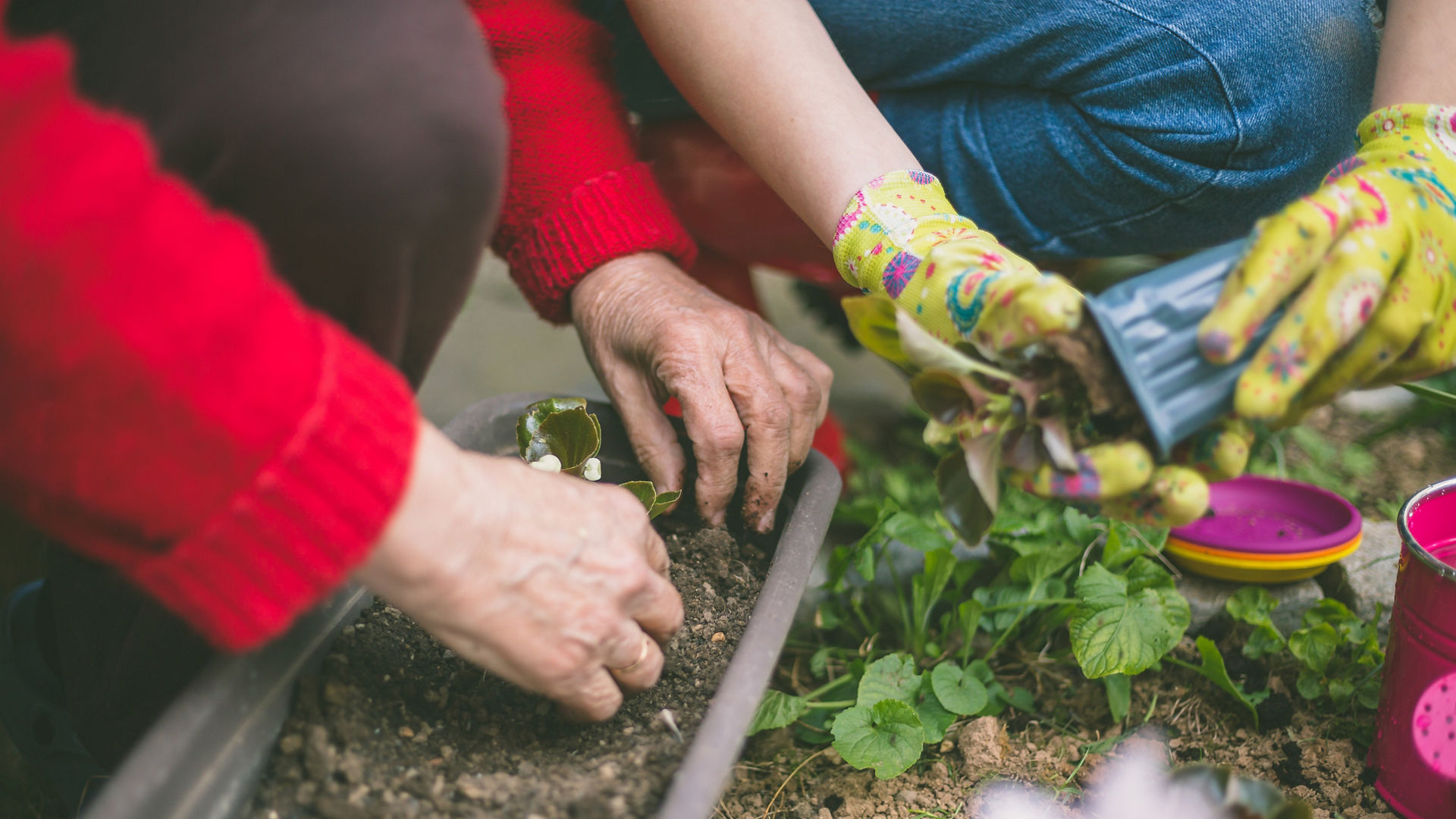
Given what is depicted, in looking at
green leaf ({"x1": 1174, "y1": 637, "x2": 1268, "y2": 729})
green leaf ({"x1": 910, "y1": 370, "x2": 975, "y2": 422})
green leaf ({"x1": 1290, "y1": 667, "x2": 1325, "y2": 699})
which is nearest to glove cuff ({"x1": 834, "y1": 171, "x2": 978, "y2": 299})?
green leaf ({"x1": 910, "y1": 370, "x2": 975, "y2": 422})

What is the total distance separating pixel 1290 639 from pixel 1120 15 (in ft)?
2.50

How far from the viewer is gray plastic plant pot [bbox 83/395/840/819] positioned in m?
0.61

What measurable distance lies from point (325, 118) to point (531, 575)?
0.33 m

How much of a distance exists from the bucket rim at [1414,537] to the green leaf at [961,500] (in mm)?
443

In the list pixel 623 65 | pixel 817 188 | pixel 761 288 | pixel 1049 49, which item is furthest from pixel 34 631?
pixel 761 288

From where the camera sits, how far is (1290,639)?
109 cm

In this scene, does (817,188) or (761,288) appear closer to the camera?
(817,188)

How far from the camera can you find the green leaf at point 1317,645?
108 centimetres

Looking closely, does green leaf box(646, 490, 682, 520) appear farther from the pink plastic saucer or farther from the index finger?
the pink plastic saucer

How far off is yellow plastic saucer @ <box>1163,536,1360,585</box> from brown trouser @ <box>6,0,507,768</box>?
3.23ft

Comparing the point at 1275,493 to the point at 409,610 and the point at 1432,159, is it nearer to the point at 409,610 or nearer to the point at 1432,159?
the point at 1432,159

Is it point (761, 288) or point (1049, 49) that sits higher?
point (1049, 49)

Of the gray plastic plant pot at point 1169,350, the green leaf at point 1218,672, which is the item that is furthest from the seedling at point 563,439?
the green leaf at point 1218,672

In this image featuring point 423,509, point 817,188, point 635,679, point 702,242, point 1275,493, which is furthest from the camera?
point 702,242
